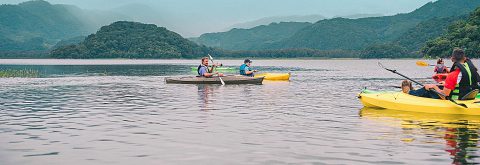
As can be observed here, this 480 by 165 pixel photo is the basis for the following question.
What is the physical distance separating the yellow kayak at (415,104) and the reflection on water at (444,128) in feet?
0.62

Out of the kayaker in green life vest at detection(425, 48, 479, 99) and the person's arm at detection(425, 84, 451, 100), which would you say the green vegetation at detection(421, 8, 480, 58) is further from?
the kayaker in green life vest at detection(425, 48, 479, 99)

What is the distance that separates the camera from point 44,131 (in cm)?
1486

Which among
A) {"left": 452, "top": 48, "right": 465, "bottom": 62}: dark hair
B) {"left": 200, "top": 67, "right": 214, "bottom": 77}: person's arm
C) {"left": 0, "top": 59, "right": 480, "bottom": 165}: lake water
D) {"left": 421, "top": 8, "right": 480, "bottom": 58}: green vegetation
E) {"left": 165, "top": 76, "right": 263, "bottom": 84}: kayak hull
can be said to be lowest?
{"left": 0, "top": 59, "right": 480, "bottom": 165}: lake water

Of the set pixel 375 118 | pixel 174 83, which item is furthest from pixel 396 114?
pixel 174 83

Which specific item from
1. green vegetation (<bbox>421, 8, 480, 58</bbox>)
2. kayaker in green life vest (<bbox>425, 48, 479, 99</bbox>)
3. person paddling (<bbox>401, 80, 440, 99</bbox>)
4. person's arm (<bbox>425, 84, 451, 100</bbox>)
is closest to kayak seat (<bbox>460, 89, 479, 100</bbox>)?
kayaker in green life vest (<bbox>425, 48, 479, 99</bbox>)

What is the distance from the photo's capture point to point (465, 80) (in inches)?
668

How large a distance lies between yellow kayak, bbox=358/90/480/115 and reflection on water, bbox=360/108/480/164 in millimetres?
189

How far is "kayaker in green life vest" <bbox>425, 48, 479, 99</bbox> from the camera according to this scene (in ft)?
53.9

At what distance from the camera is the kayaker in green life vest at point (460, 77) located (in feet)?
53.9

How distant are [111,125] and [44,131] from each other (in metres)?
1.95

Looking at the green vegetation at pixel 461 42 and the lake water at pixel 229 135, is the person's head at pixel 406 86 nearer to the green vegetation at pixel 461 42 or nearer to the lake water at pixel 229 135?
the lake water at pixel 229 135

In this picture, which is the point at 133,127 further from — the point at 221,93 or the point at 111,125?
the point at 221,93

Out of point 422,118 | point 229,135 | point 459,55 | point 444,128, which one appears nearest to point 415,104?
point 422,118

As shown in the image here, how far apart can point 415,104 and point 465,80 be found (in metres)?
2.23
